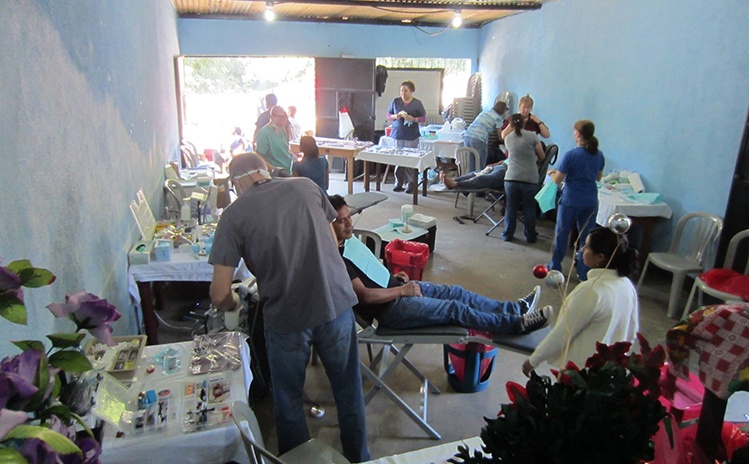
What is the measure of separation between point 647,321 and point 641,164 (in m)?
2.03

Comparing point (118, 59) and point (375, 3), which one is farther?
point (375, 3)

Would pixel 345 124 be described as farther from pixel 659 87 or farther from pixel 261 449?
pixel 261 449

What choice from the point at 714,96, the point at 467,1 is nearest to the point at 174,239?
the point at 714,96

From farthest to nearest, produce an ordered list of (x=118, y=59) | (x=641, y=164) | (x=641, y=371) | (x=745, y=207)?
(x=641, y=164) < (x=745, y=207) < (x=118, y=59) < (x=641, y=371)

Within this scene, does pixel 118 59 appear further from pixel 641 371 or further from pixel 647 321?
pixel 647 321

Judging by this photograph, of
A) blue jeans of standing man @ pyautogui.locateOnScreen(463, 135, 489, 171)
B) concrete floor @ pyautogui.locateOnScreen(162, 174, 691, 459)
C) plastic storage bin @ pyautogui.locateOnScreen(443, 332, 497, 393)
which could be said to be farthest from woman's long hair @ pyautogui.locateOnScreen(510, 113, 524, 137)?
plastic storage bin @ pyautogui.locateOnScreen(443, 332, 497, 393)

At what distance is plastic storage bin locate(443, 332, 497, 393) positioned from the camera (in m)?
3.06

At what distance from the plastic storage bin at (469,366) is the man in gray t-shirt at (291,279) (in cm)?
90

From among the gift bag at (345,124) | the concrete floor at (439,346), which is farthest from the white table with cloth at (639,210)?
the gift bag at (345,124)

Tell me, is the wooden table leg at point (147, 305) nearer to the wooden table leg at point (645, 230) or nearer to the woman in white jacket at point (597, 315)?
the woman in white jacket at point (597, 315)

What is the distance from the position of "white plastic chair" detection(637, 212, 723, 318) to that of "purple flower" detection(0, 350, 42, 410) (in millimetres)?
4454

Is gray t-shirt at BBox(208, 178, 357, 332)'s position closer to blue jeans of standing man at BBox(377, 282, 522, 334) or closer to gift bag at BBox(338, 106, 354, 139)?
blue jeans of standing man at BBox(377, 282, 522, 334)

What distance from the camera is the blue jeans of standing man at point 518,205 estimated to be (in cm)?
586

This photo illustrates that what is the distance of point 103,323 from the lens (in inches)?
38.9
